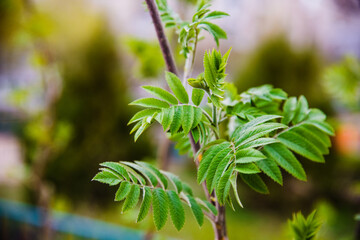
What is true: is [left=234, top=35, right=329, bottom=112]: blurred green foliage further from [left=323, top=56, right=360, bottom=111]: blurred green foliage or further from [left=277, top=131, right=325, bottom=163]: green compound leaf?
[left=277, top=131, right=325, bottom=163]: green compound leaf

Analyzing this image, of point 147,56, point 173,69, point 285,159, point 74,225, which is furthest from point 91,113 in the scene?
point 285,159

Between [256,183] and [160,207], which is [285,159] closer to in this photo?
[256,183]

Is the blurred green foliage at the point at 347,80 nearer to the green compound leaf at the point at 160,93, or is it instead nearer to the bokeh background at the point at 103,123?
the bokeh background at the point at 103,123

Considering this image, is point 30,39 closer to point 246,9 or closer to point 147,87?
point 147,87

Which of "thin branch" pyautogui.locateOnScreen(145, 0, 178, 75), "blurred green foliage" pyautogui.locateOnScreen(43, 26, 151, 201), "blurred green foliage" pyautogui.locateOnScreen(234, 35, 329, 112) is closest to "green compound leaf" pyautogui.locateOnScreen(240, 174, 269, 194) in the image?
"thin branch" pyautogui.locateOnScreen(145, 0, 178, 75)

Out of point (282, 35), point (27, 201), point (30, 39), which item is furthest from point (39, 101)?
point (282, 35)

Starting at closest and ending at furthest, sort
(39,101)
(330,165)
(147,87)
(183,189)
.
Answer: (147,87) < (183,189) < (39,101) < (330,165)
